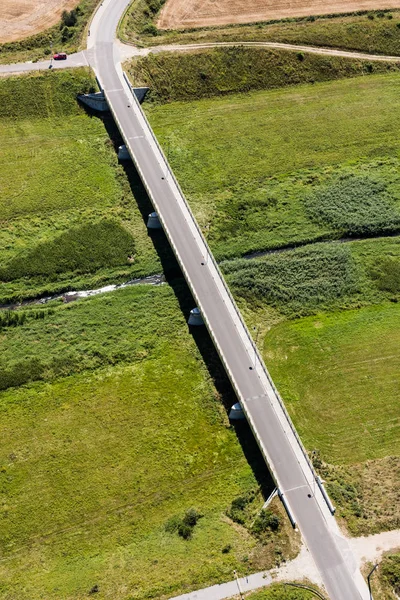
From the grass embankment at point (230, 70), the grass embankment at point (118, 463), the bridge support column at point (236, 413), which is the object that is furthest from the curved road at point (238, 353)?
the grass embankment at point (230, 70)

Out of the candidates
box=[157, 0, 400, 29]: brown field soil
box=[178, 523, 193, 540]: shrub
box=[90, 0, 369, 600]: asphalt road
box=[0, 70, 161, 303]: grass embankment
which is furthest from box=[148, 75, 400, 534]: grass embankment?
box=[157, 0, 400, 29]: brown field soil

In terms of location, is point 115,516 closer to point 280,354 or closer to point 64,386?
point 64,386

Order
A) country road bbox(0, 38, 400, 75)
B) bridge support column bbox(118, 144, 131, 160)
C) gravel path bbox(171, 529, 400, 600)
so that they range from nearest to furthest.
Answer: gravel path bbox(171, 529, 400, 600)
bridge support column bbox(118, 144, 131, 160)
country road bbox(0, 38, 400, 75)

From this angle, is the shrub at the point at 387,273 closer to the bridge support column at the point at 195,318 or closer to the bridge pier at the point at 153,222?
the bridge support column at the point at 195,318

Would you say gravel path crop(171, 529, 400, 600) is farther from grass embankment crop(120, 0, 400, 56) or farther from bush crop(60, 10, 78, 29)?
bush crop(60, 10, 78, 29)

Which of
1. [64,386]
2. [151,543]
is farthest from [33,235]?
[151,543]

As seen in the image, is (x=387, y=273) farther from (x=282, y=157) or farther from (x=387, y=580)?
(x=387, y=580)
